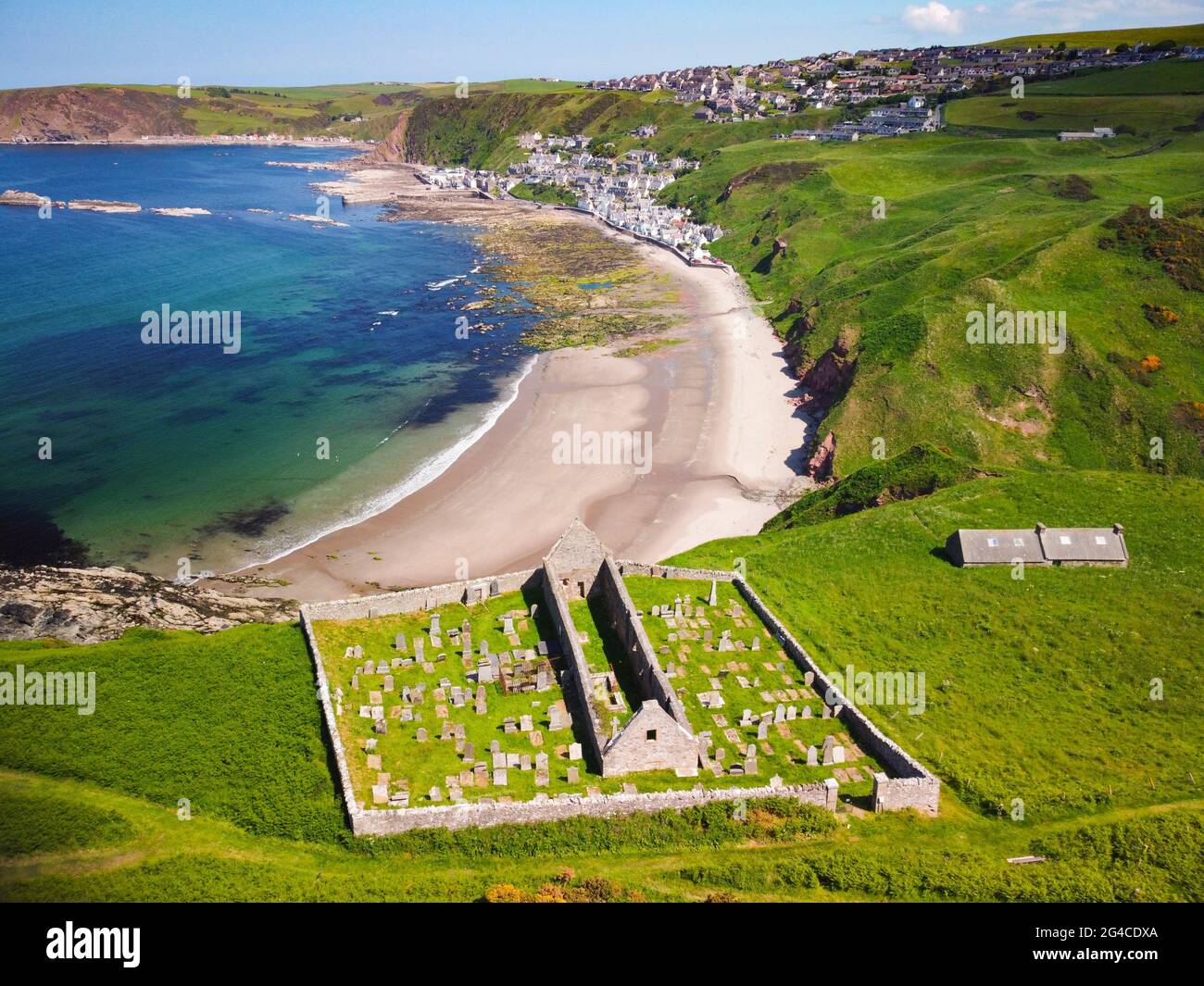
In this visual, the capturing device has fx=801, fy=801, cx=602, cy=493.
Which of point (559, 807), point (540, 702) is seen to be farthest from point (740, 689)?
point (559, 807)

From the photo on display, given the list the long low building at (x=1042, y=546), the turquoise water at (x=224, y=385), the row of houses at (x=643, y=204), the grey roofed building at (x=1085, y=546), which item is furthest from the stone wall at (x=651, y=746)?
the row of houses at (x=643, y=204)

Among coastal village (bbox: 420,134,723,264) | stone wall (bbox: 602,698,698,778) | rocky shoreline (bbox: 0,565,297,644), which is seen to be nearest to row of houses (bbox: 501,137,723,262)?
coastal village (bbox: 420,134,723,264)

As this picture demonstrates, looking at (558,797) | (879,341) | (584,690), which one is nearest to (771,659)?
(584,690)

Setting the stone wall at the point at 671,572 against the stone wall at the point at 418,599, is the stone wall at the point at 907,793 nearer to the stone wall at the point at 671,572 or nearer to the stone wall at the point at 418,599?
the stone wall at the point at 671,572

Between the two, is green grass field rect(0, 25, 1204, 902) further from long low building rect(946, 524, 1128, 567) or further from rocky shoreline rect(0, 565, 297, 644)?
rocky shoreline rect(0, 565, 297, 644)

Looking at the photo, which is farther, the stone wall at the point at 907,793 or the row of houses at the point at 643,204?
the row of houses at the point at 643,204

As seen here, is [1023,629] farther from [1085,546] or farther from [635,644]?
[635,644]
